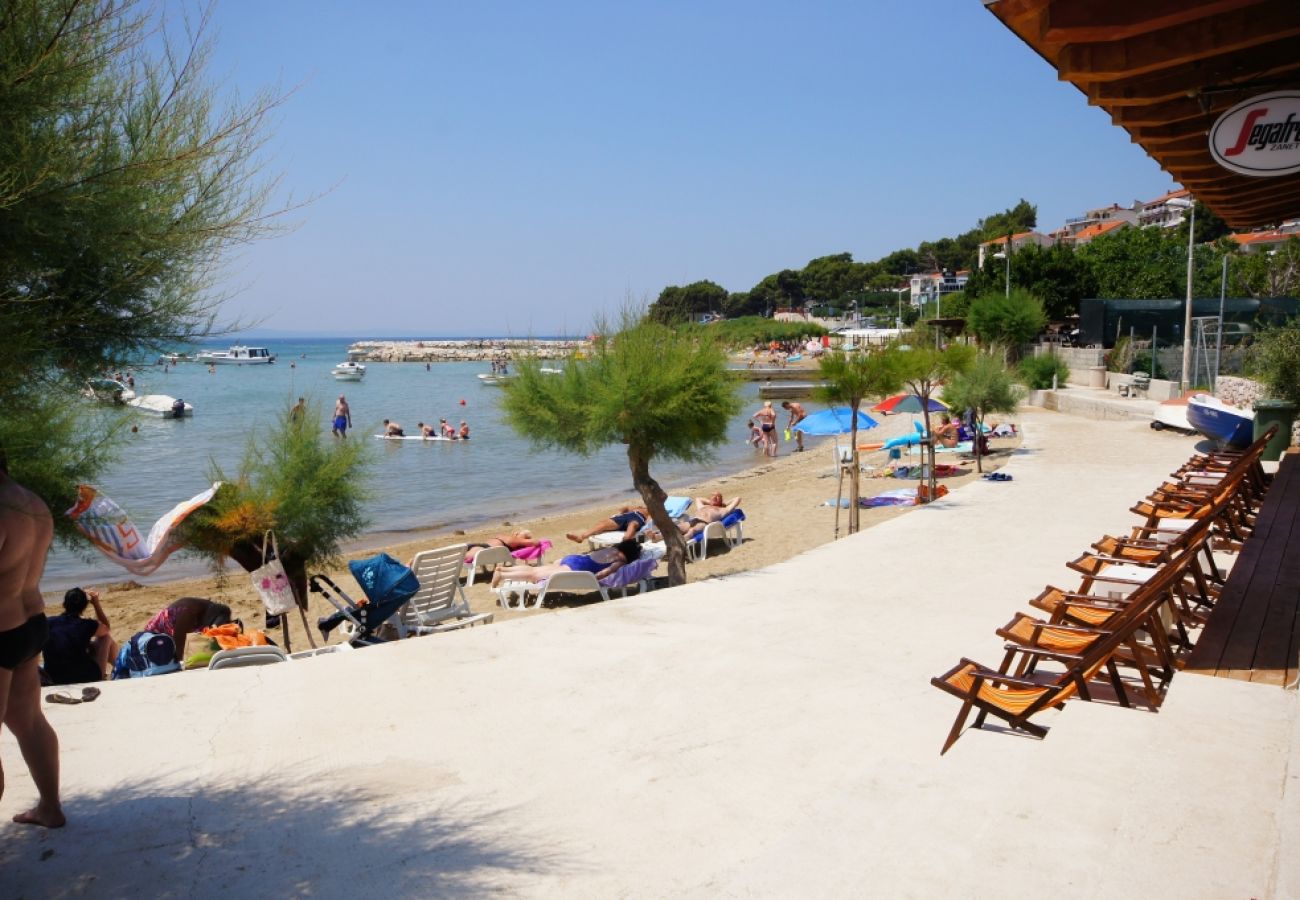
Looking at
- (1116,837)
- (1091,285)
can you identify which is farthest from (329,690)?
(1091,285)

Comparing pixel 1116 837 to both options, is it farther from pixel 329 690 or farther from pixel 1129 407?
pixel 1129 407

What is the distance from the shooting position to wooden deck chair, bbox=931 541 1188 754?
Result: 4371mm

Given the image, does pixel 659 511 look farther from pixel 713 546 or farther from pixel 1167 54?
pixel 1167 54

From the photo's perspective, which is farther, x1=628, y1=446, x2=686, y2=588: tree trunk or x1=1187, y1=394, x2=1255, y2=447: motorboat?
x1=1187, y1=394, x2=1255, y2=447: motorboat

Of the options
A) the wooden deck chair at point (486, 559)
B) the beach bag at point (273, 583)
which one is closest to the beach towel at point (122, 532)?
the beach bag at point (273, 583)

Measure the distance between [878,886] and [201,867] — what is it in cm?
249

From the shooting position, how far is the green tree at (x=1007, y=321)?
41.0 meters

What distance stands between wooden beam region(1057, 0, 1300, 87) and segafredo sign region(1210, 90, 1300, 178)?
40 cm

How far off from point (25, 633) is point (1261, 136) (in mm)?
5939

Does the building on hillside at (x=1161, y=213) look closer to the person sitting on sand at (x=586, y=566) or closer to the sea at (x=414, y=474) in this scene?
the sea at (x=414, y=474)

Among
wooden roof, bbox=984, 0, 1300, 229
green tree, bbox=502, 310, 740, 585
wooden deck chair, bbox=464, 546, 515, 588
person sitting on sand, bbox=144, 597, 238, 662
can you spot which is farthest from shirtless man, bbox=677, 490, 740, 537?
wooden roof, bbox=984, 0, 1300, 229

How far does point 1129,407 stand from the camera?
25.5 m

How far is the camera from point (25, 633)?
11.8ft

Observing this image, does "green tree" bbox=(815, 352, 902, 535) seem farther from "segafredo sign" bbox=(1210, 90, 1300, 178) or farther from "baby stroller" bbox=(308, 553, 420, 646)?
"segafredo sign" bbox=(1210, 90, 1300, 178)
